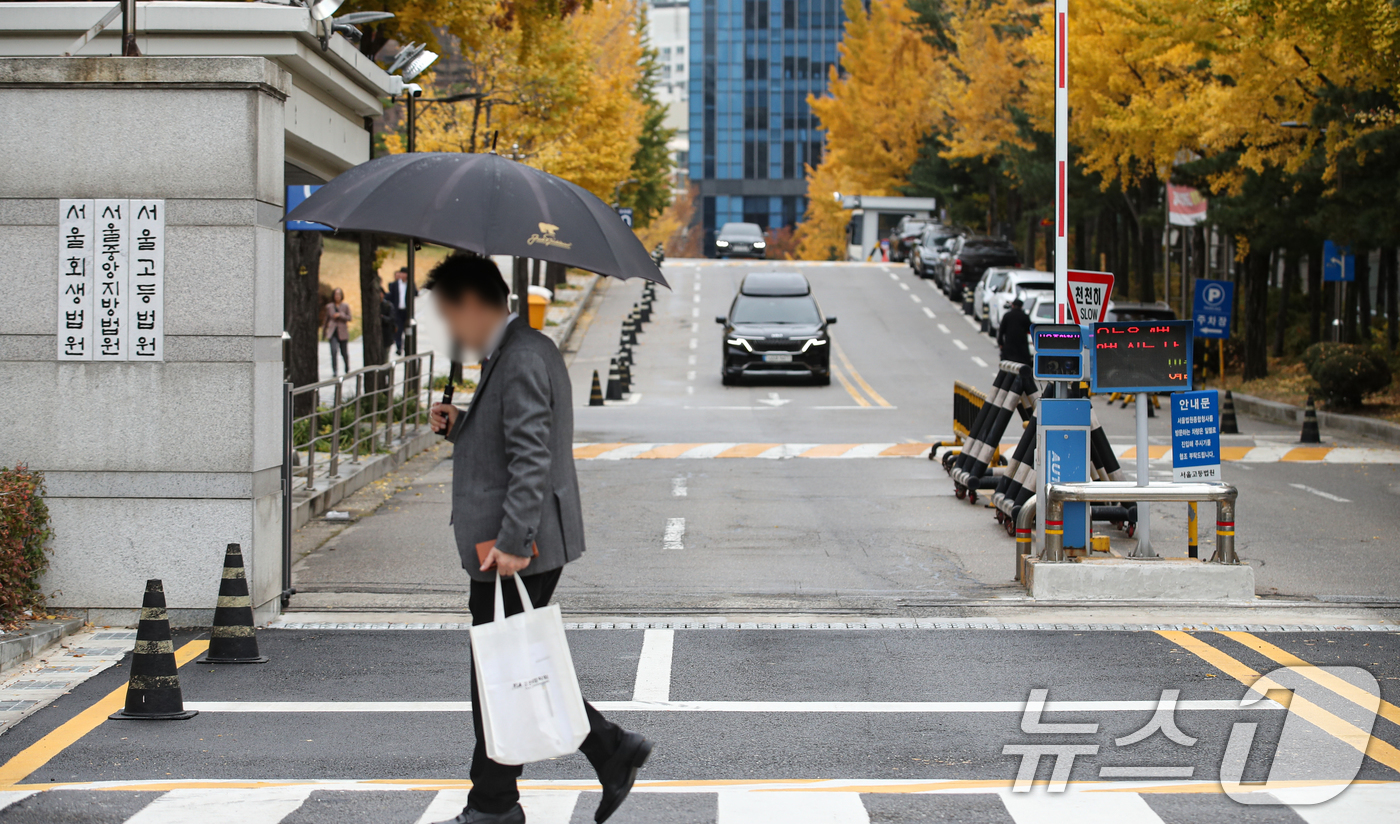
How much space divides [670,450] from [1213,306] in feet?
41.8

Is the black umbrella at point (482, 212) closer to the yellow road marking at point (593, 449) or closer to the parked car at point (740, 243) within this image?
the yellow road marking at point (593, 449)

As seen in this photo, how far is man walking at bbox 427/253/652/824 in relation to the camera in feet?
15.6

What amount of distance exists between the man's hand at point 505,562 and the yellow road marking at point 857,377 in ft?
70.7

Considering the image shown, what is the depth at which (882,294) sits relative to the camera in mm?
48625

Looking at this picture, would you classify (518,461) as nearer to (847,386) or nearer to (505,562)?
(505,562)

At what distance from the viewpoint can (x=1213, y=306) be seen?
2633 centimetres

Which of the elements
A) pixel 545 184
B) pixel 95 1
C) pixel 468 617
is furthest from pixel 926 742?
pixel 95 1

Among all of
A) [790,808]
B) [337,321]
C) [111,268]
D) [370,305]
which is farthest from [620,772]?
[337,321]

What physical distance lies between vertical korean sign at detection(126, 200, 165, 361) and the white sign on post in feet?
20.7

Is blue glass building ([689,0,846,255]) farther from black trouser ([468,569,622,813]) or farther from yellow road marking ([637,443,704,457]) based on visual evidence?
black trouser ([468,569,622,813])

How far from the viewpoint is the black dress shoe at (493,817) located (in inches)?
191

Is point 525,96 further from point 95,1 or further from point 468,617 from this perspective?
point 468,617

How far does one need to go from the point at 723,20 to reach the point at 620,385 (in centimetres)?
10808

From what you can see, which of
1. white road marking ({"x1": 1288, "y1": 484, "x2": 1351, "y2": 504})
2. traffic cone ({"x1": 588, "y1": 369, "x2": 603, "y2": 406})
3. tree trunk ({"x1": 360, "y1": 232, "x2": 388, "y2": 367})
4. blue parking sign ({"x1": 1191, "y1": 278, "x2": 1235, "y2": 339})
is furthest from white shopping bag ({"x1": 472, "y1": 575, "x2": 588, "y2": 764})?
blue parking sign ({"x1": 1191, "y1": 278, "x2": 1235, "y2": 339})
